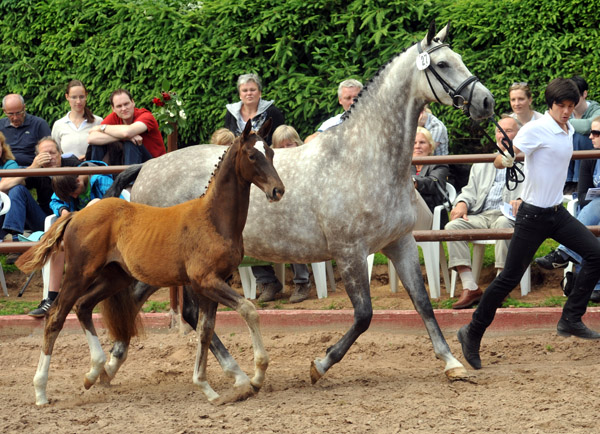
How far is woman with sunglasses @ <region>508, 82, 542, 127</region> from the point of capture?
28.3ft

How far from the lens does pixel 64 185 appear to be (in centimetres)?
822

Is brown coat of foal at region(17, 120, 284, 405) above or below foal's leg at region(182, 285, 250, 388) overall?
above

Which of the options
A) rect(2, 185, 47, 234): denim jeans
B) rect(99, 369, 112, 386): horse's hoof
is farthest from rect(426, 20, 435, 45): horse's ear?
rect(2, 185, 47, 234): denim jeans

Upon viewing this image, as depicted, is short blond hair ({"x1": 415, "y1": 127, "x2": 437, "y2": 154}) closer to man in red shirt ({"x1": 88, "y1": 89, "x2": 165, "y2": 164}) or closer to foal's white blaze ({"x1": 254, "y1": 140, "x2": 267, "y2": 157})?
man in red shirt ({"x1": 88, "y1": 89, "x2": 165, "y2": 164})

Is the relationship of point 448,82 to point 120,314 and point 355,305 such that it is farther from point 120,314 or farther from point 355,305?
point 120,314

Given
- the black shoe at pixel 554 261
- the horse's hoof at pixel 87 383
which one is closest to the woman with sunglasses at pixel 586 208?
the black shoe at pixel 554 261

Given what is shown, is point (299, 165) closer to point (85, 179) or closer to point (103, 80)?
point (85, 179)

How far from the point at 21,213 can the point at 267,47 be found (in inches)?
132

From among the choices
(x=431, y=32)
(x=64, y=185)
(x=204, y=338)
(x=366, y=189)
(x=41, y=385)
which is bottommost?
(x=41, y=385)

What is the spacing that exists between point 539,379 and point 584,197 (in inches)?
99.8

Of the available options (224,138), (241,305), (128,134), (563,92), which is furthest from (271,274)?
(563,92)

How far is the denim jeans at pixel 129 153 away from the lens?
8.59m

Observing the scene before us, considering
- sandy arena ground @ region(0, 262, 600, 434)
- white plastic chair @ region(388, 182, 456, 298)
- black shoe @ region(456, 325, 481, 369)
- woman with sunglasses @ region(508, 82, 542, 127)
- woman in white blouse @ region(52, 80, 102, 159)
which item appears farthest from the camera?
woman in white blouse @ region(52, 80, 102, 159)

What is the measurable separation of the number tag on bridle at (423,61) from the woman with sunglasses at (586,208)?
2264 mm
